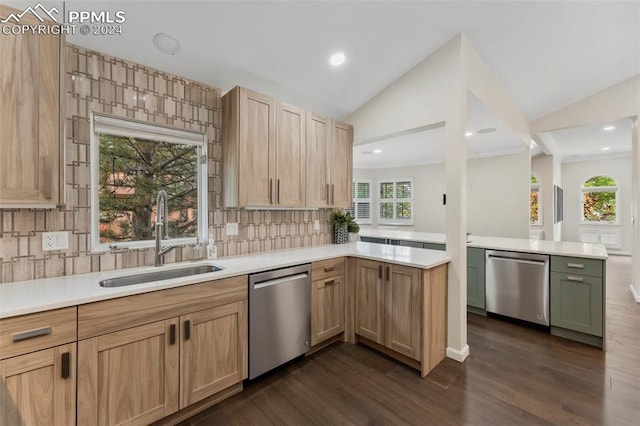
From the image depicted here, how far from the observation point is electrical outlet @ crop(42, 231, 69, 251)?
5.67 ft

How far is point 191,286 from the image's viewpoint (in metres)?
1.73

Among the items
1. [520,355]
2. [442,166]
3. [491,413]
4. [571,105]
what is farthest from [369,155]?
[491,413]

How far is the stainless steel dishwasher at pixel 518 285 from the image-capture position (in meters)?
2.95

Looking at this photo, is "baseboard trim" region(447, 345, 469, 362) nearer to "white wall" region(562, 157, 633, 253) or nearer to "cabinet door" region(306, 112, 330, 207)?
"cabinet door" region(306, 112, 330, 207)

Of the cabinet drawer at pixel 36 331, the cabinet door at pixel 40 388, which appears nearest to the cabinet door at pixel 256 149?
the cabinet drawer at pixel 36 331

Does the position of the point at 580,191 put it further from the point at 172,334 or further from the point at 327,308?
the point at 172,334

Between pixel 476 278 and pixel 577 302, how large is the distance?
93 centimetres

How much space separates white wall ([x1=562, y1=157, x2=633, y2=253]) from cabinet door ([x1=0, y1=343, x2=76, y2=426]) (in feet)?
35.3

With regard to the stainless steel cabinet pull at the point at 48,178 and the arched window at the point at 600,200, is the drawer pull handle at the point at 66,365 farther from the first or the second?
the arched window at the point at 600,200

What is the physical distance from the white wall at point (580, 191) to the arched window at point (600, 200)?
104 millimetres

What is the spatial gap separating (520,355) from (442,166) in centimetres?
475

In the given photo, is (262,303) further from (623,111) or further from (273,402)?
(623,111)
